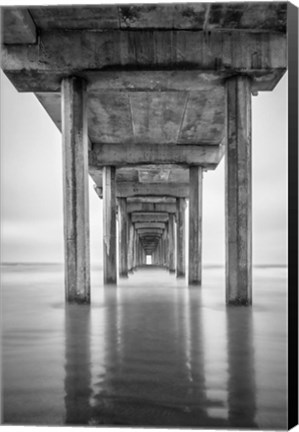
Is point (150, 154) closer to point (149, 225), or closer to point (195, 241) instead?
point (195, 241)

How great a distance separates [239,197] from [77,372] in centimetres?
725

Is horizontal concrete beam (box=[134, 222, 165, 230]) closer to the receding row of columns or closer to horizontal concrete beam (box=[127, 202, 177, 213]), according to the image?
horizontal concrete beam (box=[127, 202, 177, 213])

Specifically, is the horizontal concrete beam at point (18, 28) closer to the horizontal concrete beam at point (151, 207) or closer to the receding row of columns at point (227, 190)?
the receding row of columns at point (227, 190)

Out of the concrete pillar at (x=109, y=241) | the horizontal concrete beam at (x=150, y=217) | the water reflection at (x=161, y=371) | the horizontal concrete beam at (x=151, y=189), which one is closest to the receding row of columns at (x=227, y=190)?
the water reflection at (x=161, y=371)

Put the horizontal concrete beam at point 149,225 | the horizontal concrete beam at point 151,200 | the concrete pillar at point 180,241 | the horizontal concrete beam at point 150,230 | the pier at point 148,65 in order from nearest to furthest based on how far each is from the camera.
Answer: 1. the pier at point 148,65
2. the concrete pillar at point 180,241
3. the horizontal concrete beam at point 151,200
4. the horizontal concrete beam at point 149,225
5. the horizontal concrete beam at point 150,230

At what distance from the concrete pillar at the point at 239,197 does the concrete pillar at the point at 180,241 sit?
1424 centimetres

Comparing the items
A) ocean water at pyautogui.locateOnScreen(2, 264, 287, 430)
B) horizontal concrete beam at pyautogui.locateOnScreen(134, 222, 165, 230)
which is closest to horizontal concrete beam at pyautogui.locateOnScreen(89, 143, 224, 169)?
ocean water at pyautogui.locateOnScreen(2, 264, 287, 430)

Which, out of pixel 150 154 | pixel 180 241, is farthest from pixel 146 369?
pixel 180 241

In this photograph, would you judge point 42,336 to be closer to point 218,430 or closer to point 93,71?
point 218,430

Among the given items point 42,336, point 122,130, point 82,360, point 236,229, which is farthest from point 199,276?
point 82,360

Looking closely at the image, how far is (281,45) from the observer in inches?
424

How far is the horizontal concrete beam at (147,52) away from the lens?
417 inches

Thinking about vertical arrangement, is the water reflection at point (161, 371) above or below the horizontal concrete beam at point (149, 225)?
below

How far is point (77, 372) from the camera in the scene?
4.88 m
